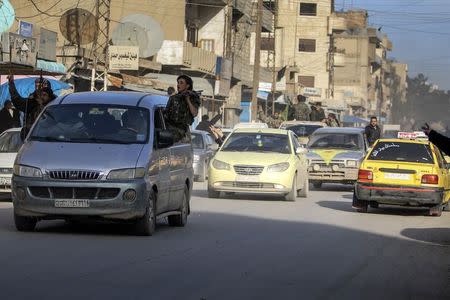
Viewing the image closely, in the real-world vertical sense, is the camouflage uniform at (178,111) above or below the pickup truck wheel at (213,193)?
above

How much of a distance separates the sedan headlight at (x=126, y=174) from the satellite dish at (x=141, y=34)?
26.4 m

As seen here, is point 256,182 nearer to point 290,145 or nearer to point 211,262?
point 290,145

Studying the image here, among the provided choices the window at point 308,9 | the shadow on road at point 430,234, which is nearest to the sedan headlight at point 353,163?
the shadow on road at point 430,234

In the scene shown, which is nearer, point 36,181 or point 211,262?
point 211,262

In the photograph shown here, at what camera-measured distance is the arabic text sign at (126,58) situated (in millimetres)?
34406

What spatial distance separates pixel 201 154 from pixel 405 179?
36.2 ft

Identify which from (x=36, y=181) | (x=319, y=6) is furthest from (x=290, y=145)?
(x=319, y=6)

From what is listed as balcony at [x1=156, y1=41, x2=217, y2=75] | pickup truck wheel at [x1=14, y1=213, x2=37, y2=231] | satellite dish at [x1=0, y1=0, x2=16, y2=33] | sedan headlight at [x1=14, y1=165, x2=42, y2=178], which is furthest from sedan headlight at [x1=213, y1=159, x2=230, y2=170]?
balcony at [x1=156, y1=41, x2=217, y2=75]

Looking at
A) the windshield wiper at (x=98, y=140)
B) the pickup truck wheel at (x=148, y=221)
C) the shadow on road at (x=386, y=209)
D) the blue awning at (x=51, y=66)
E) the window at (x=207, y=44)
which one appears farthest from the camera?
the window at (x=207, y=44)

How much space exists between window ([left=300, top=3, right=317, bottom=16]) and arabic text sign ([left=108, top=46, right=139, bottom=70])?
7350 cm

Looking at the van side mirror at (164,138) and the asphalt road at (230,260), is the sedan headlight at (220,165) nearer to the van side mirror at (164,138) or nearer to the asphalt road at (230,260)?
the asphalt road at (230,260)

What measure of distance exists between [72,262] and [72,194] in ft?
7.24

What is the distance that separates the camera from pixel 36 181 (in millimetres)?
11703

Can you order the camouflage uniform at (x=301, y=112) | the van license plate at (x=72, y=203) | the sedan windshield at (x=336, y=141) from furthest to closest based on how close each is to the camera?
the camouflage uniform at (x=301, y=112), the sedan windshield at (x=336, y=141), the van license plate at (x=72, y=203)
